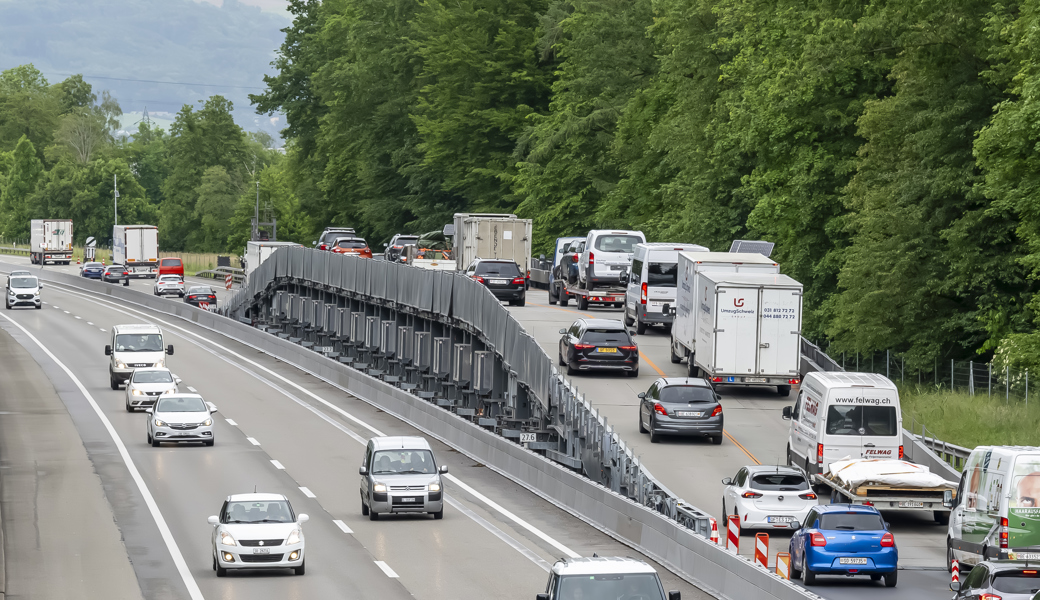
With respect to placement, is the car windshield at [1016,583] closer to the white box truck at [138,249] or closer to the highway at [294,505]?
the highway at [294,505]

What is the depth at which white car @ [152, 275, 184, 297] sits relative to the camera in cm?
8969

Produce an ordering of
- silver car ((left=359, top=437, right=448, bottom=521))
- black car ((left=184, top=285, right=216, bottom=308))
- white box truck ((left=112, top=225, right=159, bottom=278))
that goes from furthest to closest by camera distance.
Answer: white box truck ((left=112, top=225, right=159, bottom=278)) → black car ((left=184, top=285, right=216, bottom=308)) → silver car ((left=359, top=437, right=448, bottom=521))

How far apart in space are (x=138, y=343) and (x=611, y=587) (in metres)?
39.0

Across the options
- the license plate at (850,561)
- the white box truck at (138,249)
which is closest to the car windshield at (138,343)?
the license plate at (850,561)

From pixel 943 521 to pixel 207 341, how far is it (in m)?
44.5

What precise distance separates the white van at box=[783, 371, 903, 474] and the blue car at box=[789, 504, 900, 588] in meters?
7.36

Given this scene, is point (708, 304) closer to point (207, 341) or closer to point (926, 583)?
point (926, 583)

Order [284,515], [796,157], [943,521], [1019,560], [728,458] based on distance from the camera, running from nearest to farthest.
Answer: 1. [1019,560]
2. [284,515]
3. [943,521]
4. [728,458]
5. [796,157]

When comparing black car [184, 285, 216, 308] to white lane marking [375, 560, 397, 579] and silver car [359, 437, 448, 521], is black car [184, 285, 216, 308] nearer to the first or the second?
silver car [359, 437, 448, 521]

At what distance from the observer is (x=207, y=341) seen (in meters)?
65.3

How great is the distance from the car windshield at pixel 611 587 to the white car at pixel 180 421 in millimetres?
25462

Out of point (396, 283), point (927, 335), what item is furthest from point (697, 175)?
point (927, 335)

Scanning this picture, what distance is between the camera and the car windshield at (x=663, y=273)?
1815 inches

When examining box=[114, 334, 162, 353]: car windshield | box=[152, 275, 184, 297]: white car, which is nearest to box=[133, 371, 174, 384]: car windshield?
box=[114, 334, 162, 353]: car windshield
